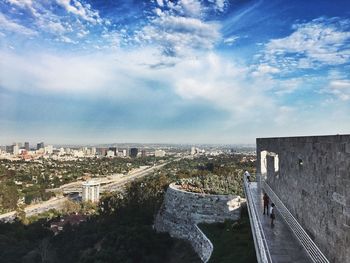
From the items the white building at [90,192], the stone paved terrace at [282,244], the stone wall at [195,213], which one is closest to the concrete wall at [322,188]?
the stone paved terrace at [282,244]

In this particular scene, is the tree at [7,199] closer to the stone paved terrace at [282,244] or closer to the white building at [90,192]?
the white building at [90,192]

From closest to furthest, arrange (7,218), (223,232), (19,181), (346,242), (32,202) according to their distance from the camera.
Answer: (346,242)
(223,232)
(7,218)
(32,202)
(19,181)

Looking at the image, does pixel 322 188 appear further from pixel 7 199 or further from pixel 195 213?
pixel 7 199

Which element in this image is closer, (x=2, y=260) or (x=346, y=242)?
(x=346, y=242)

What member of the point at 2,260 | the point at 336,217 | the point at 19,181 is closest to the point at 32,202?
the point at 19,181

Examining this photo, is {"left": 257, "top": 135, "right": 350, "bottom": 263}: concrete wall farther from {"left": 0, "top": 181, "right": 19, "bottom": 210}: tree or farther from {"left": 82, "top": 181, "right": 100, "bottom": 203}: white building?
{"left": 82, "top": 181, "right": 100, "bottom": 203}: white building

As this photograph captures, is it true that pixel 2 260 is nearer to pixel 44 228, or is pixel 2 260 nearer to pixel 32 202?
pixel 44 228
